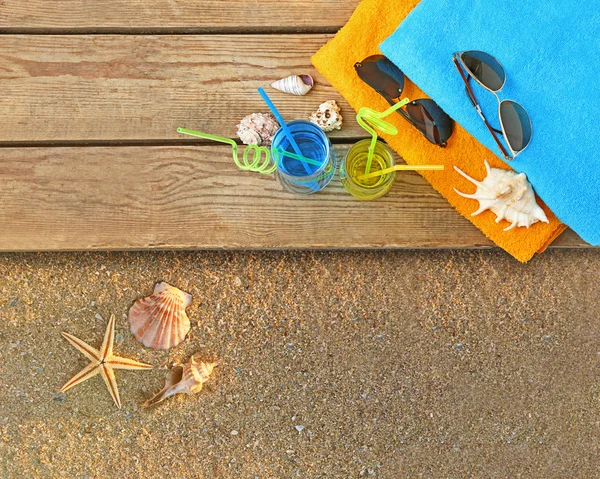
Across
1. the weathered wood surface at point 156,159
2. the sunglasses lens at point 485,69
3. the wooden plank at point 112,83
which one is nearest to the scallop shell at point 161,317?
the weathered wood surface at point 156,159

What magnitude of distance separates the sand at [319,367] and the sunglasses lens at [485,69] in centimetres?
52

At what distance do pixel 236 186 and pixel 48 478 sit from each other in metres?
1.09

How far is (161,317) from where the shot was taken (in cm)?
129

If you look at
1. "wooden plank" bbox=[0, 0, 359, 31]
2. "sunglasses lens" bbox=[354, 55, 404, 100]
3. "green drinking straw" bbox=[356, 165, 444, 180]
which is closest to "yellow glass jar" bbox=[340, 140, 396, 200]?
"green drinking straw" bbox=[356, 165, 444, 180]

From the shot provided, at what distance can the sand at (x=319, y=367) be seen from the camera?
1.33 meters

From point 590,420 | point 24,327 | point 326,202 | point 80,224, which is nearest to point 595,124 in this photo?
point 326,202

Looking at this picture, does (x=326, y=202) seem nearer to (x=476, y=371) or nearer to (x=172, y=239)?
(x=172, y=239)

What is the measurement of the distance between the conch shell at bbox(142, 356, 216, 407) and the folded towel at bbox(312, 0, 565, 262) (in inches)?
32.4

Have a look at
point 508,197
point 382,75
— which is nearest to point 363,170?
point 382,75

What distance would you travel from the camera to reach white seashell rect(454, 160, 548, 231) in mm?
1021

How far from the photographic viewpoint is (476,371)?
4.44 feet

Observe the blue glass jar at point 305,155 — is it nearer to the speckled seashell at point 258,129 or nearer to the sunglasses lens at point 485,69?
the speckled seashell at point 258,129

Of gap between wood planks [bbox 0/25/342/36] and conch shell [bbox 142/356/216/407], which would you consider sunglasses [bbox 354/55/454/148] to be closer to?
gap between wood planks [bbox 0/25/342/36]

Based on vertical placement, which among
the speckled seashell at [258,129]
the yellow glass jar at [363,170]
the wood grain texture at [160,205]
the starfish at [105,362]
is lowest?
the starfish at [105,362]
